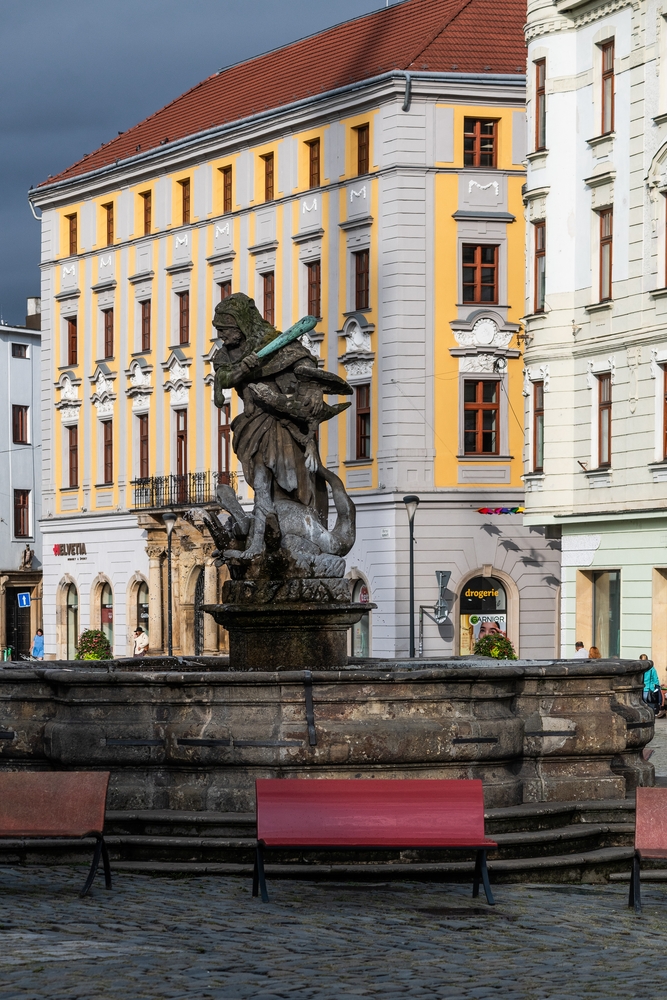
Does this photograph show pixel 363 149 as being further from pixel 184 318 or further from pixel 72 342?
pixel 72 342

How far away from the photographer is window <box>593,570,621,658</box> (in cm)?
3666

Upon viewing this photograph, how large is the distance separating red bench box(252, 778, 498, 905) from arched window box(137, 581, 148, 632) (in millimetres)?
45370

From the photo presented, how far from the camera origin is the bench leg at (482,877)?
11.5 meters

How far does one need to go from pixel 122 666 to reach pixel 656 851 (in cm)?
905

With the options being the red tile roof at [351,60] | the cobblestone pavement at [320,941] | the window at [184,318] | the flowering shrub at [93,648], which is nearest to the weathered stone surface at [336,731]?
the cobblestone pavement at [320,941]

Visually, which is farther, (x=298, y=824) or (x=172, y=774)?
(x=172, y=774)

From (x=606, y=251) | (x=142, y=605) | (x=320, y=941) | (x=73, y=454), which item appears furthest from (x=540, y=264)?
(x=320, y=941)

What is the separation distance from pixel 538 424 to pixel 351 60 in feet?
51.5

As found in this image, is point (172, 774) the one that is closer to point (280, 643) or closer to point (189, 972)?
point (280, 643)

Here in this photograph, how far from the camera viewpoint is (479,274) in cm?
4747

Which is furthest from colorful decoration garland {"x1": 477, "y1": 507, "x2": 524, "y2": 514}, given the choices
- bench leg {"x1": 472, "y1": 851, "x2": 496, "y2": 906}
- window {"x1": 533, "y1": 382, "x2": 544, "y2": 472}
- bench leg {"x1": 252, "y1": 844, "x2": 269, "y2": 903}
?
bench leg {"x1": 252, "y1": 844, "x2": 269, "y2": 903}

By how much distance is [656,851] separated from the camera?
37.3 feet

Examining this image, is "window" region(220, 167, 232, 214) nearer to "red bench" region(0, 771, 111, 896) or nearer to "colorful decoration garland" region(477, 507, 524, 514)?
"colorful decoration garland" region(477, 507, 524, 514)

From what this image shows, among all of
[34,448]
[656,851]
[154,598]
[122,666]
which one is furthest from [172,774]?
[34,448]
